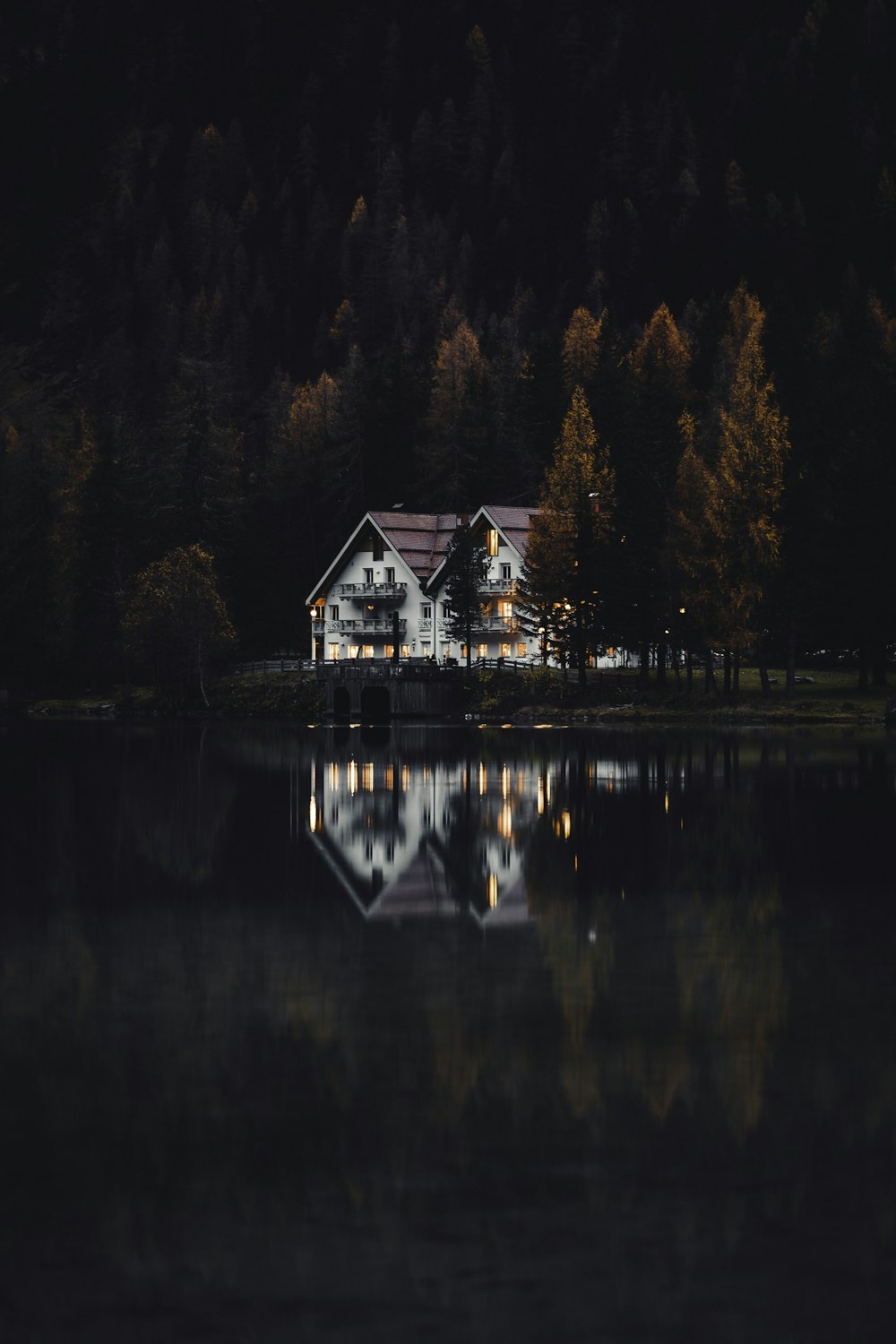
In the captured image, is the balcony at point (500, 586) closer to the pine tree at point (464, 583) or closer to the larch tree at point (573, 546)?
the pine tree at point (464, 583)

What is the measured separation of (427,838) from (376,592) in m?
110

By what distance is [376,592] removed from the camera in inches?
5581

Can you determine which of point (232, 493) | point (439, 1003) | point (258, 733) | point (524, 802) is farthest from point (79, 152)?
point (232, 493)

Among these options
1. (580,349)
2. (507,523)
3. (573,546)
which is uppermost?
(580,349)

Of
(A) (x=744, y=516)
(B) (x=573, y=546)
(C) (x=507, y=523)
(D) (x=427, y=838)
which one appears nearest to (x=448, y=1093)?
(D) (x=427, y=838)

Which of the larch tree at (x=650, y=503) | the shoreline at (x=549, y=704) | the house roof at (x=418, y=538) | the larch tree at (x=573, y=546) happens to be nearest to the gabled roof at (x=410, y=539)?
the house roof at (x=418, y=538)

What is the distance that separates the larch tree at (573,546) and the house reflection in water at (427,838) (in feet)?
181

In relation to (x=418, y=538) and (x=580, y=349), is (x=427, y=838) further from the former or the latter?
(x=580, y=349)

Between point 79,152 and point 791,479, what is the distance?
197 feet

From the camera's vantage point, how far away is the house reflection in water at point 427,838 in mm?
23953

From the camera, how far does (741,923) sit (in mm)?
21672

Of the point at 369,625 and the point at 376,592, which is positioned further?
the point at 369,625

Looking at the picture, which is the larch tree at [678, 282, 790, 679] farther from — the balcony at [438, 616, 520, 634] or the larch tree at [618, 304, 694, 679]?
the balcony at [438, 616, 520, 634]

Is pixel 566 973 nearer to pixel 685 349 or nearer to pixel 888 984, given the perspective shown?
pixel 888 984
